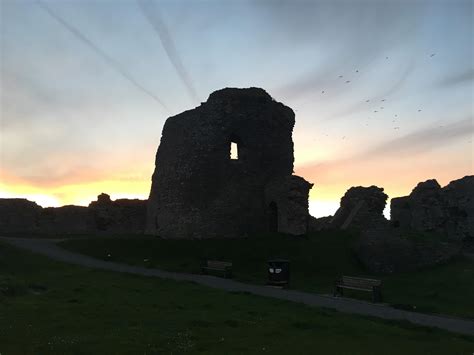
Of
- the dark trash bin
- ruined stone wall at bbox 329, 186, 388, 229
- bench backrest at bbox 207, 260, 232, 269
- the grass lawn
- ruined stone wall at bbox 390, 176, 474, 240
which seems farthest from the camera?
ruined stone wall at bbox 329, 186, 388, 229

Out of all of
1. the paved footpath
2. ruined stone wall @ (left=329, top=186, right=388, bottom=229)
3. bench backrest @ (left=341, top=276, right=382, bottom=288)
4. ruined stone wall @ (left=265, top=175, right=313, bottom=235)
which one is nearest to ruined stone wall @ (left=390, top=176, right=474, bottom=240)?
ruined stone wall @ (left=329, top=186, right=388, bottom=229)

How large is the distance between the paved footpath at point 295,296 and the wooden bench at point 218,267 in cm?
61

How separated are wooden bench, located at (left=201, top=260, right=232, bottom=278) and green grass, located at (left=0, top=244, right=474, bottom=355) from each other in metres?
4.54

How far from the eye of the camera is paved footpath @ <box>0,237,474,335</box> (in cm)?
1352

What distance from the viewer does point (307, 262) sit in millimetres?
23609

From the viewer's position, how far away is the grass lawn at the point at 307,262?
59.3ft

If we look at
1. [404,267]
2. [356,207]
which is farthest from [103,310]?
[356,207]

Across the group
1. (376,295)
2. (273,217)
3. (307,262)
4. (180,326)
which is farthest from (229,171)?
(180,326)

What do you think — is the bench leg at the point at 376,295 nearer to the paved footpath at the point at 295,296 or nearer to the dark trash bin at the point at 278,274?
the paved footpath at the point at 295,296

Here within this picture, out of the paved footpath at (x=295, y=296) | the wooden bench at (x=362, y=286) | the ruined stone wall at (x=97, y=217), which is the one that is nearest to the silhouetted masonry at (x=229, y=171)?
the paved footpath at (x=295, y=296)

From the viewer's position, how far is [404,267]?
22844 millimetres

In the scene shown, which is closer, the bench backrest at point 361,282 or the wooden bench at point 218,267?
the bench backrest at point 361,282

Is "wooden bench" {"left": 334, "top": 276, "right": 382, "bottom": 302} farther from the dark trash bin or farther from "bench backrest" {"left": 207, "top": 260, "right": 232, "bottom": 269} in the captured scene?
"bench backrest" {"left": 207, "top": 260, "right": 232, "bottom": 269}

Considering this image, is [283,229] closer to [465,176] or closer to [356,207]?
[356,207]
